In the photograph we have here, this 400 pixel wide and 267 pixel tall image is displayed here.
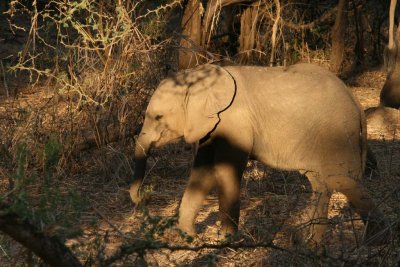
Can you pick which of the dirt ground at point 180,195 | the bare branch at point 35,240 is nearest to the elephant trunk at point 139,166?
the dirt ground at point 180,195

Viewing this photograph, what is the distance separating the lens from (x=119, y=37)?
7.70 meters

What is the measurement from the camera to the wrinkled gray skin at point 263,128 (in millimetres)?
5965

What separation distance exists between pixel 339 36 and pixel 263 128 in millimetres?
6122

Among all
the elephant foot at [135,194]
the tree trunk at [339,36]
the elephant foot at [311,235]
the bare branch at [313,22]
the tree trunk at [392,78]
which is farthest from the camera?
the tree trunk at [339,36]

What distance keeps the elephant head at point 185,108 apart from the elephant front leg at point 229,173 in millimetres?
174

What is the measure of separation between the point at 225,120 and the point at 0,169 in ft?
6.39

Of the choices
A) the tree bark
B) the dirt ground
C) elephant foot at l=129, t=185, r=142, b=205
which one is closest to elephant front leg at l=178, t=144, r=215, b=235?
the dirt ground

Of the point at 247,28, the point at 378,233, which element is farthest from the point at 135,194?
the point at 247,28

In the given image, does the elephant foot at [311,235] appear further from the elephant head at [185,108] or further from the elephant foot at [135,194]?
the elephant foot at [135,194]

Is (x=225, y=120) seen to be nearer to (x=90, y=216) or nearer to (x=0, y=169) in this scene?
(x=90, y=216)

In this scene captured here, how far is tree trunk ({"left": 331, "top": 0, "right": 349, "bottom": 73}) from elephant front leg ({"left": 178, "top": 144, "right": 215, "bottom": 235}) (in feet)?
19.6

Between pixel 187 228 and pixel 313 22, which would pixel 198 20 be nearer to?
pixel 313 22

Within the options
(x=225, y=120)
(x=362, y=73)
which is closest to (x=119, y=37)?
(x=225, y=120)

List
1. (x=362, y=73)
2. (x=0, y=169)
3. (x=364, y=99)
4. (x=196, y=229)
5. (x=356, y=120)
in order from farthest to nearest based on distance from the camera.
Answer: (x=362, y=73), (x=364, y=99), (x=0, y=169), (x=196, y=229), (x=356, y=120)
